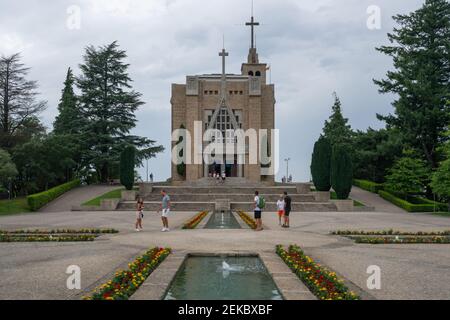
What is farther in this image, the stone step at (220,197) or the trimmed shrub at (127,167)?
the trimmed shrub at (127,167)

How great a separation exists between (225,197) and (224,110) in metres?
16.3

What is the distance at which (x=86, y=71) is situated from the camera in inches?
1956

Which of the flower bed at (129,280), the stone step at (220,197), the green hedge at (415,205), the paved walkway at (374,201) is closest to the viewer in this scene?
the flower bed at (129,280)

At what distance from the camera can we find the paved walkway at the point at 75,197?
33906mm

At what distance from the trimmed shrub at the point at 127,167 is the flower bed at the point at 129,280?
25.3 m

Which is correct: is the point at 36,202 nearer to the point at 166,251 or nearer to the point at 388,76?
the point at 166,251

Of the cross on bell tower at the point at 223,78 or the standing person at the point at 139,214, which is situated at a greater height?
the cross on bell tower at the point at 223,78

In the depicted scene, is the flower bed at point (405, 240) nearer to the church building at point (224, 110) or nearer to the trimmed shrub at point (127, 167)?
the trimmed shrub at point (127, 167)

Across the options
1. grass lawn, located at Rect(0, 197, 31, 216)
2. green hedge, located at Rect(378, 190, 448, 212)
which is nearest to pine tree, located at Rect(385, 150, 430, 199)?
green hedge, located at Rect(378, 190, 448, 212)

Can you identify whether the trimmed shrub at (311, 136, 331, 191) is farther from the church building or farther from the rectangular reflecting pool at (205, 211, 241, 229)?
the church building

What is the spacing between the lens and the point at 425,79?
38125 mm

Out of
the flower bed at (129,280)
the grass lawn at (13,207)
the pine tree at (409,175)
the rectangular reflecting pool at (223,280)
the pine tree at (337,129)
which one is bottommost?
the grass lawn at (13,207)

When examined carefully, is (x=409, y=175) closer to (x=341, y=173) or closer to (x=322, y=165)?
(x=341, y=173)

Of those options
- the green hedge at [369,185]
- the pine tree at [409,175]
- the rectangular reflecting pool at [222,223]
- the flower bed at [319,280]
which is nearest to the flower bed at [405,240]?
the flower bed at [319,280]
